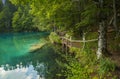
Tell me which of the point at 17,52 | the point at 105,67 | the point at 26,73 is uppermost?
the point at 105,67

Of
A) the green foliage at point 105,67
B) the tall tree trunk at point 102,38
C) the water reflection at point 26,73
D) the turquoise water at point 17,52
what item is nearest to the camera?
the green foliage at point 105,67

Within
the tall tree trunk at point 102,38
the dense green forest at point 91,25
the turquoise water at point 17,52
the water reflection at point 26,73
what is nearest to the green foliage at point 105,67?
the dense green forest at point 91,25

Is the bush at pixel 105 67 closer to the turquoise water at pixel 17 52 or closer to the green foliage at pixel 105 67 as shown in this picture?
the green foliage at pixel 105 67

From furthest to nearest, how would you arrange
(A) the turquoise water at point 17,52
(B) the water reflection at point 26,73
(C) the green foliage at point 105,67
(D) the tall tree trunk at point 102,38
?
(A) the turquoise water at point 17,52
(B) the water reflection at point 26,73
(D) the tall tree trunk at point 102,38
(C) the green foliage at point 105,67

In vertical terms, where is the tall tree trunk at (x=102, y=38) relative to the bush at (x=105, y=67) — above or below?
above

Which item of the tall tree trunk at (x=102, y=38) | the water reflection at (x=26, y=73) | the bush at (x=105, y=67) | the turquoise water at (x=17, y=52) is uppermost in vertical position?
the tall tree trunk at (x=102, y=38)

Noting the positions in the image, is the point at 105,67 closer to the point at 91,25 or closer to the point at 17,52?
the point at 91,25

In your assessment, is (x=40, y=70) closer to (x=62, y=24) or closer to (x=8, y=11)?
(x=62, y=24)

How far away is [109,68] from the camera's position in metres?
11.6

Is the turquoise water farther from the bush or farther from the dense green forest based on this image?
the bush

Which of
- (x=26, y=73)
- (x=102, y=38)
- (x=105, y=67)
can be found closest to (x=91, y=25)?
(x=102, y=38)

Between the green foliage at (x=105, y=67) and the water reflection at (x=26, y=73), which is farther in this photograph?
the water reflection at (x=26, y=73)

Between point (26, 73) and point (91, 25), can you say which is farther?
point (26, 73)

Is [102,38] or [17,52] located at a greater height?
[102,38]
